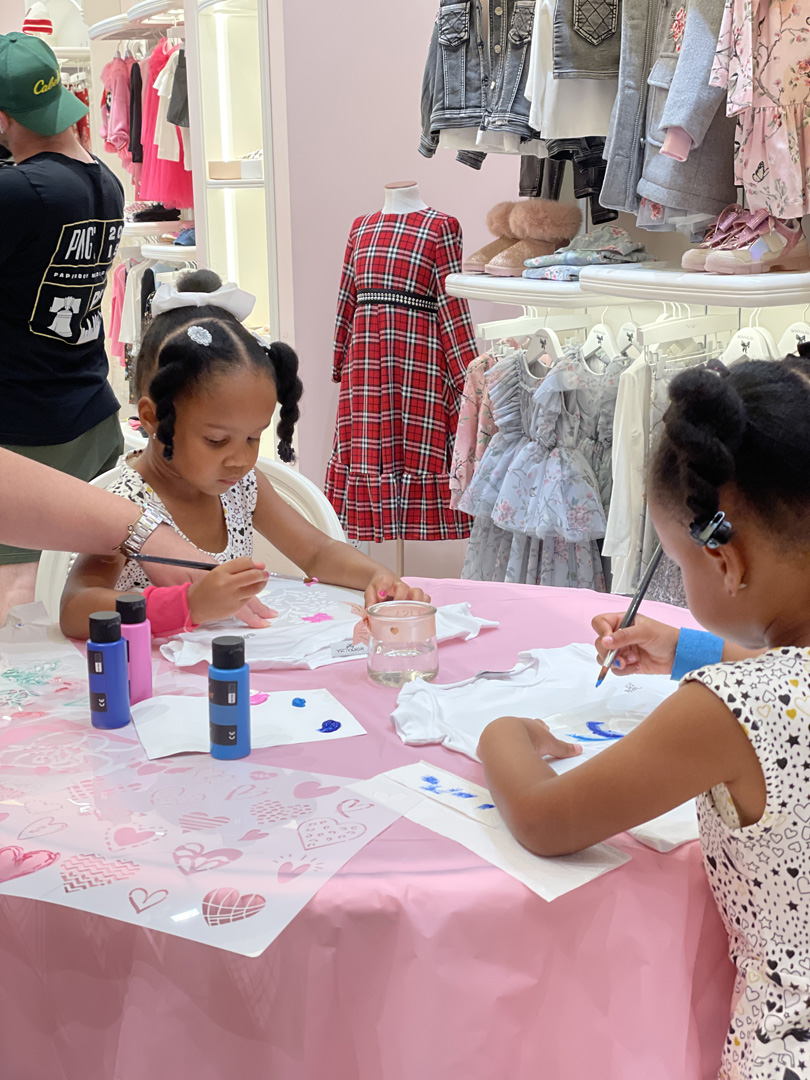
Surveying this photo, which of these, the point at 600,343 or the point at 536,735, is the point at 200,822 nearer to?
the point at 536,735

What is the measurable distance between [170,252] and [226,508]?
10.8ft

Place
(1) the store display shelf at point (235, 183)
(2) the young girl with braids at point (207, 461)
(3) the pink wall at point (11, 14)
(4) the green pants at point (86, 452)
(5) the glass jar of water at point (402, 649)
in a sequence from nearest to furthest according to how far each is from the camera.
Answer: (5) the glass jar of water at point (402, 649)
(2) the young girl with braids at point (207, 461)
(4) the green pants at point (86, 452)
(1) the store display shelf at point (235, 183)
(3) the pink wall at point (11, 14)

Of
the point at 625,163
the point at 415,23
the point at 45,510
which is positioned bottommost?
the point at 45,510

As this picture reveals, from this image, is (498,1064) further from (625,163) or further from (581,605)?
(625,163)

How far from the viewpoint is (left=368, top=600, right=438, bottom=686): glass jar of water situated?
1.45 m

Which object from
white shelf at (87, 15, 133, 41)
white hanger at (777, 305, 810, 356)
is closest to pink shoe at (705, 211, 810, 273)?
white hanger at (777, 305, 810, 356)

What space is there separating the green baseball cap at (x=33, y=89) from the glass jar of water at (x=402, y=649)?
170 cm

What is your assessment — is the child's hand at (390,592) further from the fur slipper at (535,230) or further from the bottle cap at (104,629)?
the fur slipper at (535,230)

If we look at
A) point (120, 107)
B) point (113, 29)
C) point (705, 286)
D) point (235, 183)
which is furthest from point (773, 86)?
point (120, 107)

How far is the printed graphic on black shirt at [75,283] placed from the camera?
2.59m

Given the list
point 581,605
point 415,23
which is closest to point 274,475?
point 581,605

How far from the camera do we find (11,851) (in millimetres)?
1035

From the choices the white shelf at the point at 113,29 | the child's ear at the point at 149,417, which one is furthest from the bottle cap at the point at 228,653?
the white shelf at the point at 113,29

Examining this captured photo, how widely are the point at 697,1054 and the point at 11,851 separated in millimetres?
665
